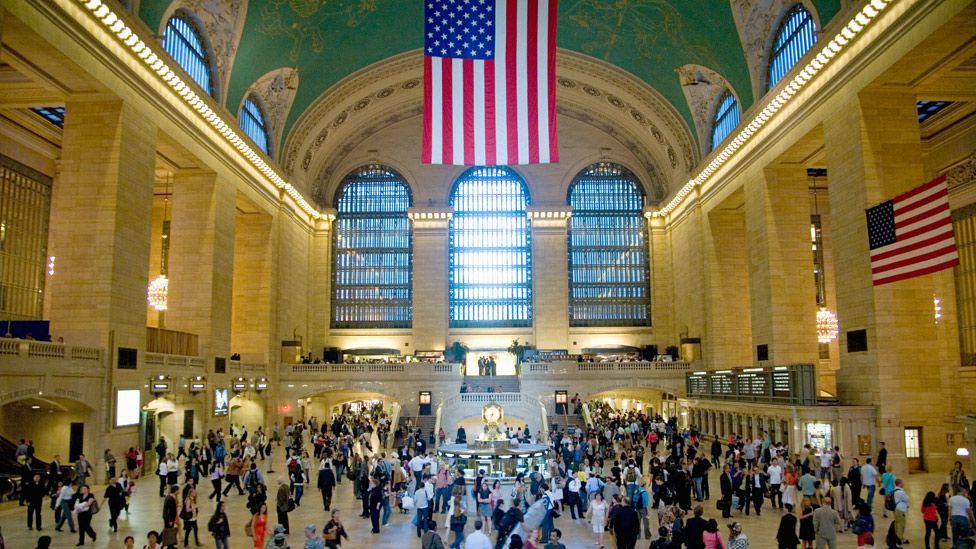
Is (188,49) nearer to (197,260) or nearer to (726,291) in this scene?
(197,260)

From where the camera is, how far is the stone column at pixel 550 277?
45.0 meters

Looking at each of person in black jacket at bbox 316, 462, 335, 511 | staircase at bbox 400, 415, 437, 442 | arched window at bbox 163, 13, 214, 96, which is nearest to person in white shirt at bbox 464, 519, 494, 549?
person in black jacket at bbox 316, 462, 335, 511

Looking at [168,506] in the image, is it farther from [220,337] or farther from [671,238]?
[671,238]

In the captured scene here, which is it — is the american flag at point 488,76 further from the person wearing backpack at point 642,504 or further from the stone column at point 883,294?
the stone column at point 883,294

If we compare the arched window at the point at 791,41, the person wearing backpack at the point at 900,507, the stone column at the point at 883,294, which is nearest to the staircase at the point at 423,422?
the stone column at the point at 883,294

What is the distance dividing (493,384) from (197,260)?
1520 centimetres

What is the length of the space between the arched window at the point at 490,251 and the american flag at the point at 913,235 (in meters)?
27.5

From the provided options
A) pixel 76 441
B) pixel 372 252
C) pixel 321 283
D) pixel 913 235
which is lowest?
pixel 76 441

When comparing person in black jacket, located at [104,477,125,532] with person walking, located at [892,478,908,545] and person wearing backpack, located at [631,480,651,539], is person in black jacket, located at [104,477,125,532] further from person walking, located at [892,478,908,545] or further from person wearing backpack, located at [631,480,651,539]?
person walking, located at [892,478,908,545]

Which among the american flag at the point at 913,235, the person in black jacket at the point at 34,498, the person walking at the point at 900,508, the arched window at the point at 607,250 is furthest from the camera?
the arched window at the point at 607,250

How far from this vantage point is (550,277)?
45344 millimetres

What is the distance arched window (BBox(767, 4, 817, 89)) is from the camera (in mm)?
25312

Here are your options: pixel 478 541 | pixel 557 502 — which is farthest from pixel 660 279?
pixel 478 541

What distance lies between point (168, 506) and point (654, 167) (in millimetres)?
37779
